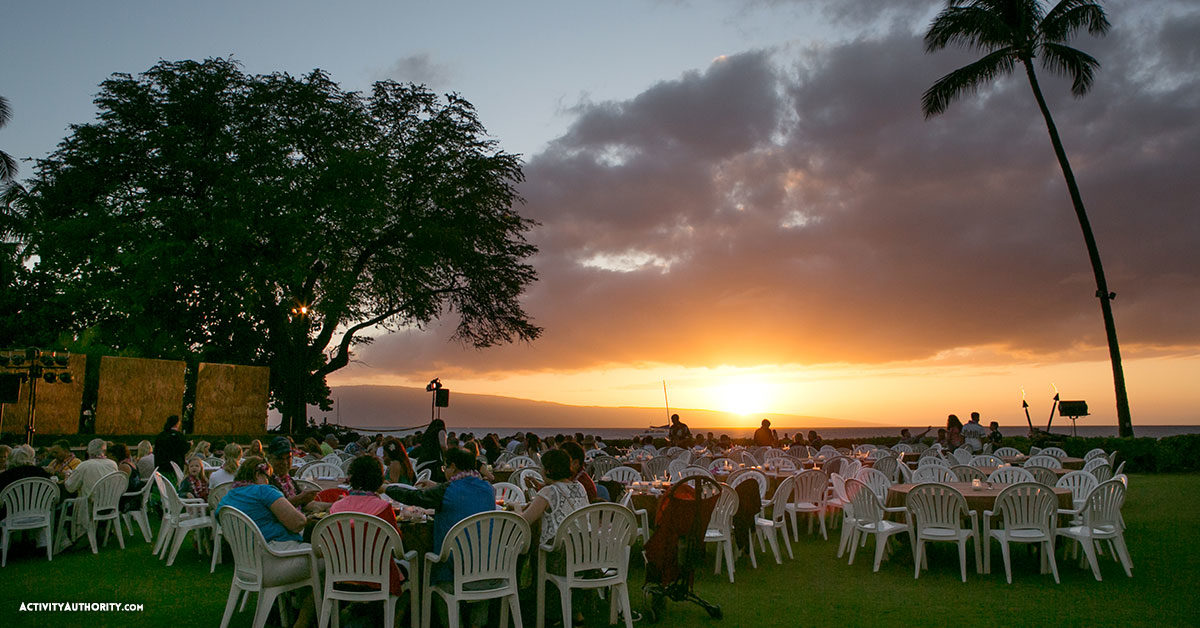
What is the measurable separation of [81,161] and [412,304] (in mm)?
11199

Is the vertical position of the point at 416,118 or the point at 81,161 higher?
the point at 416,118

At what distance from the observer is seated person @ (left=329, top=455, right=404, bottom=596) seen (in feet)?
15.8

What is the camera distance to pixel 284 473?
6941mm

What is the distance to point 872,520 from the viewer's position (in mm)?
7773

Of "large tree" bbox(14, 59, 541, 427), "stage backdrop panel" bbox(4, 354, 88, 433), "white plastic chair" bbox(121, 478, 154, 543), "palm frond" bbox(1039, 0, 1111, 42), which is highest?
"palm frond" bbox(1039, 0, 1111, 42)

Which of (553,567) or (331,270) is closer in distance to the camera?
(553,567)

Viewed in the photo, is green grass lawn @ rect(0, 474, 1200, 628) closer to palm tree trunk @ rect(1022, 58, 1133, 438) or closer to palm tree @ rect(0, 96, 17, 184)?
palm tree trunk @ rect(1022, 58, 1133, 438)

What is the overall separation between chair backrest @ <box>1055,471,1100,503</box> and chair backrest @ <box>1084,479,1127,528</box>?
4.65 feet

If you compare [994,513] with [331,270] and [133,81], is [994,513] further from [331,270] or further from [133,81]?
[133,81]

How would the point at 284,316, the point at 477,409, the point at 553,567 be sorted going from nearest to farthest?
the point at 553,567
the point at 284,316
the point at 477,409

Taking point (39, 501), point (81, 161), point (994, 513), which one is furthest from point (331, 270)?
point (994, 513)

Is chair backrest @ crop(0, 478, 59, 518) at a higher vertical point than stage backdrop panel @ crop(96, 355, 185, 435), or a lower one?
lower

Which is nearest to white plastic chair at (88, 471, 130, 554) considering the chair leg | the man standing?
the chair leg

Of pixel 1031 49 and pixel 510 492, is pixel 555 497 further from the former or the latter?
pixel 1031 49
